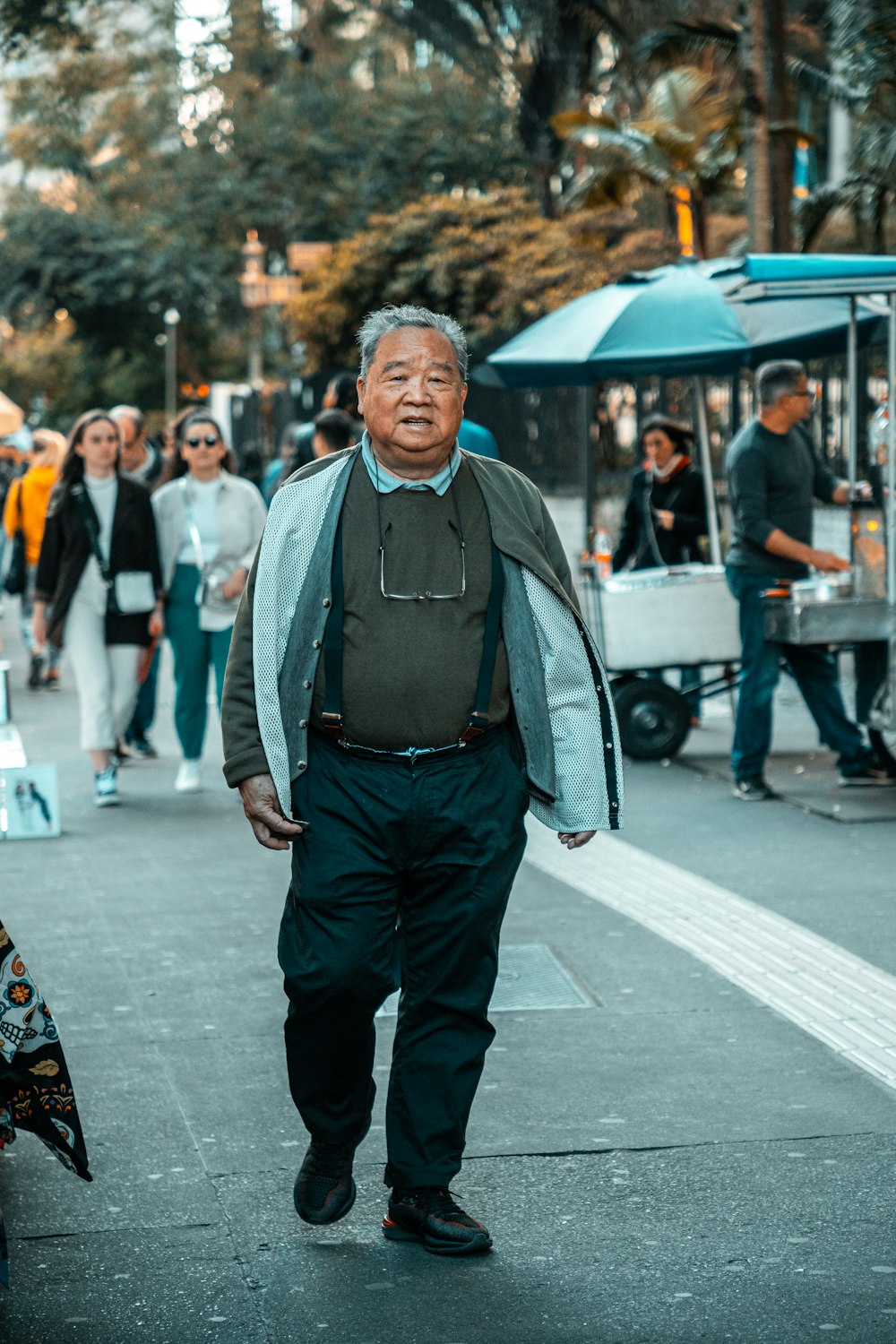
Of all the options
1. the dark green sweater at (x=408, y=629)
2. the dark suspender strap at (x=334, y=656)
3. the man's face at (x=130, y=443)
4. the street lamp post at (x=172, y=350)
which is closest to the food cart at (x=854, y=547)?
the man's face at (x=130, y=443)

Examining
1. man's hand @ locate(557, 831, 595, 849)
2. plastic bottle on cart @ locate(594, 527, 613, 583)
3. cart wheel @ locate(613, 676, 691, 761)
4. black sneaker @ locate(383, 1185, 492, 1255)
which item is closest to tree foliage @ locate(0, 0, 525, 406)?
plastic bottle on cart @ locate(594, 527, 613, 583)

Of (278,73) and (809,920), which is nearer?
(809,920)

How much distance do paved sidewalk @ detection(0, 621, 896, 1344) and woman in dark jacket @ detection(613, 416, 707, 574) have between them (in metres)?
4.55

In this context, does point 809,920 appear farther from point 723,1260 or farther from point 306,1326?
point 306,1326

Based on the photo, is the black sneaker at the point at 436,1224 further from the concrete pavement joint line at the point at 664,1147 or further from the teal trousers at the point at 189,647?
the teal trousers at the point at 189,647

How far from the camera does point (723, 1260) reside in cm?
376

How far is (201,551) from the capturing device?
936 cm

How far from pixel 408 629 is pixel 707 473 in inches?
313

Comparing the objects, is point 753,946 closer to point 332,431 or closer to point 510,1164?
point 510,1164

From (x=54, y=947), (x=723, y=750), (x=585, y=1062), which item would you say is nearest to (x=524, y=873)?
(x=54, y=947)

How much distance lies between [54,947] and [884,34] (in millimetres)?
9698

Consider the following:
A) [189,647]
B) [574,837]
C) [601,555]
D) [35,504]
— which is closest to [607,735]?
[574,837]

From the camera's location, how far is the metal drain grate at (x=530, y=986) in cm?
565

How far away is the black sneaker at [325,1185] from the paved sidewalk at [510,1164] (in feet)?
0.21
